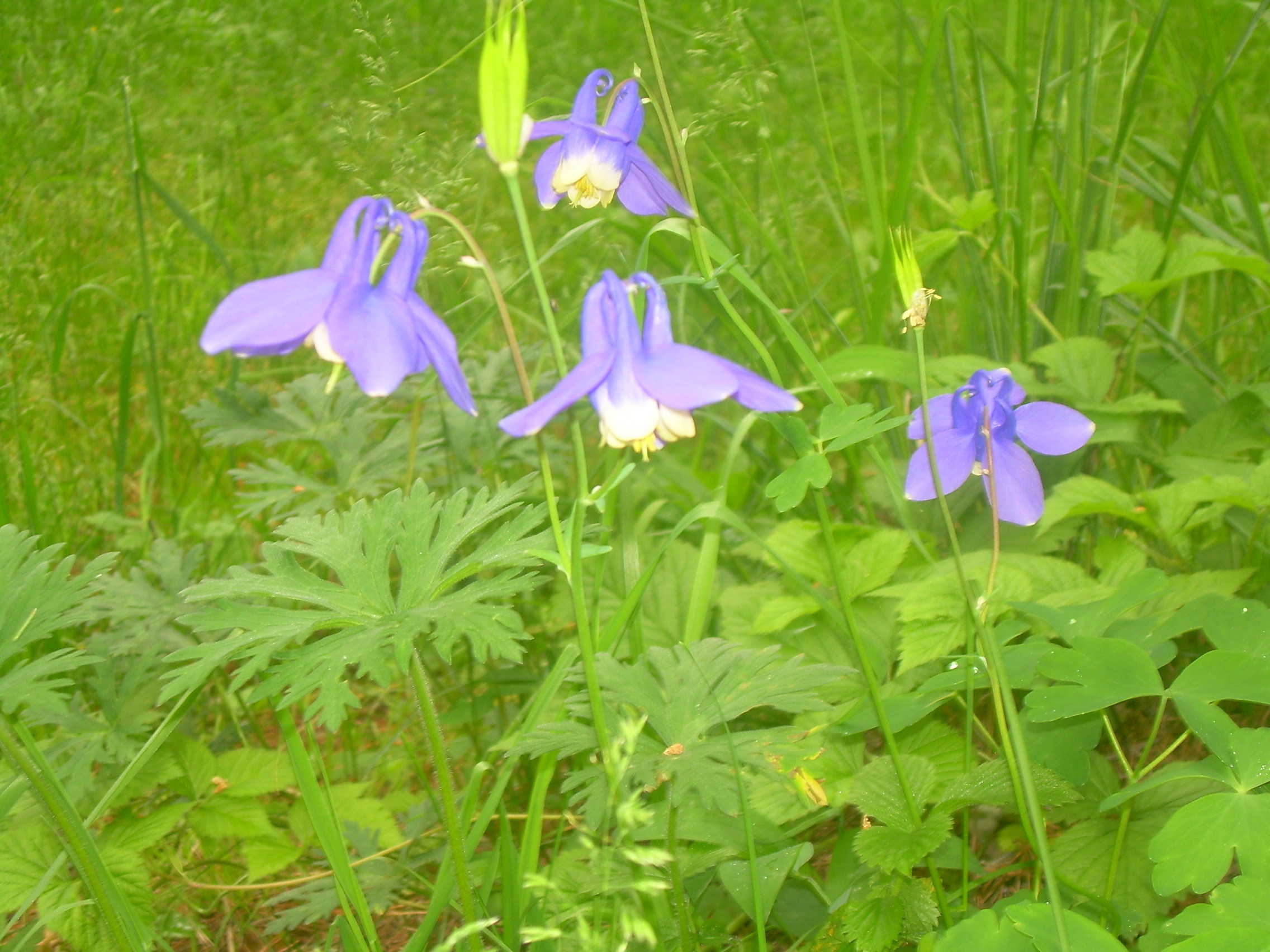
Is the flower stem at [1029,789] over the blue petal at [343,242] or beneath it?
beneath

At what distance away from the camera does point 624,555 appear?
1.81 meters

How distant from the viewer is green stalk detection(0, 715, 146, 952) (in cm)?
128

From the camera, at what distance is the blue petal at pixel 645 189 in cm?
122

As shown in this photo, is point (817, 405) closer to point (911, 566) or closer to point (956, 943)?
point (911, 566)

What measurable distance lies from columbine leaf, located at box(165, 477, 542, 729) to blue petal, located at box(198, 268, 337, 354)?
416mm

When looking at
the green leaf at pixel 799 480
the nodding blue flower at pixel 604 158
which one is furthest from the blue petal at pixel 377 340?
the green leaf at pixel 799 480

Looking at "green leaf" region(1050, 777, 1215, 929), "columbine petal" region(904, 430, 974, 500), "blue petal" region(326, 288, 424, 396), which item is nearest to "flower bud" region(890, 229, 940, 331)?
"columbine petal" region(904, 430, 974, 500)

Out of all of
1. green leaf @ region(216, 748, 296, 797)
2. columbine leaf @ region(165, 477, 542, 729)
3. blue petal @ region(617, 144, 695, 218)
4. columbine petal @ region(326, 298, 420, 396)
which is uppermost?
blue petal @ region(617, 144, 695, 218)

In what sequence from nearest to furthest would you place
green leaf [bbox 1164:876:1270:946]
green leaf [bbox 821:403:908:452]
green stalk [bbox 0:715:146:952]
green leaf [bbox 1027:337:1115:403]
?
green leaf [bbox 1164:876:1270:946], green leaf [bbox 821:403:908:452], green stalk [bbox 0:715:146:952], green leaf [bbox 1027:337:1115:403]

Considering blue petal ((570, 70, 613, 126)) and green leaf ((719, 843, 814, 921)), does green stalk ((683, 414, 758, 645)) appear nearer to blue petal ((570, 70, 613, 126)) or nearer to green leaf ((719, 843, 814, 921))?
green leaf ((719, 843, 814, 921))

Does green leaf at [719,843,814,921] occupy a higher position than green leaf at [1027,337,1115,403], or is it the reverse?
green leaf at [1027,337,1115,403]

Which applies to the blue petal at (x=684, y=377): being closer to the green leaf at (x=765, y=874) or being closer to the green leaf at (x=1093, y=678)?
the green leaf at (x=1093, y=678)

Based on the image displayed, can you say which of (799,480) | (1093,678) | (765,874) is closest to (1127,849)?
(1093,678)

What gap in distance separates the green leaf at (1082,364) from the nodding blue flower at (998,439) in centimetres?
62
